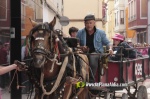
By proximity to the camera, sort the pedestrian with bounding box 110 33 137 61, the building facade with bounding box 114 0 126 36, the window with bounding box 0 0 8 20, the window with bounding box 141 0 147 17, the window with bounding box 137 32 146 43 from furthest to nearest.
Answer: the building facade with bounding box 114 0 126 36 < the window with bounding box 137 32 146 43 < the window with bounding box 141 0 147 17 < the window with bounding box 0 0 8 20 < the pedestrian with bounding box 110 33 137 61

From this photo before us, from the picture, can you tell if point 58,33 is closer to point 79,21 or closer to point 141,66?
point 141,66

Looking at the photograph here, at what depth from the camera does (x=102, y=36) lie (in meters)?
7.50

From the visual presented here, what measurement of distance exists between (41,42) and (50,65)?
1.45ft

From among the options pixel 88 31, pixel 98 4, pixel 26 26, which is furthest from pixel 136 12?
pixel 88 31

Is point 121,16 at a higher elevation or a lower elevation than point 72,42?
higher

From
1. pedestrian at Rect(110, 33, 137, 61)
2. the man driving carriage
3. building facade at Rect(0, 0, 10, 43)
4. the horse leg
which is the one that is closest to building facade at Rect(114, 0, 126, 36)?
building facade at Rect(0, 0, 10, 43)

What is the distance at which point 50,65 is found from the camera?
556 cm

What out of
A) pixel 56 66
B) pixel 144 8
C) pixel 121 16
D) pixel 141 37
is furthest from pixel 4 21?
pixel 121 16

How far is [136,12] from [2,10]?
32.1 m

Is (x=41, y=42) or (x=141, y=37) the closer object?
(x=41, y=42)

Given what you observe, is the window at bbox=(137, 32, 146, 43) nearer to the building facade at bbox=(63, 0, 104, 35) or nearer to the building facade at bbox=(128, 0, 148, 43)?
the building facade at bbox=(128, 0, 148, 43)

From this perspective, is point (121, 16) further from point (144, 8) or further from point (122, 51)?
point (122, 51)

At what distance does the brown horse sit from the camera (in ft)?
17.3

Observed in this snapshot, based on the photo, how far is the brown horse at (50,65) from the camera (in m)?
5.29
